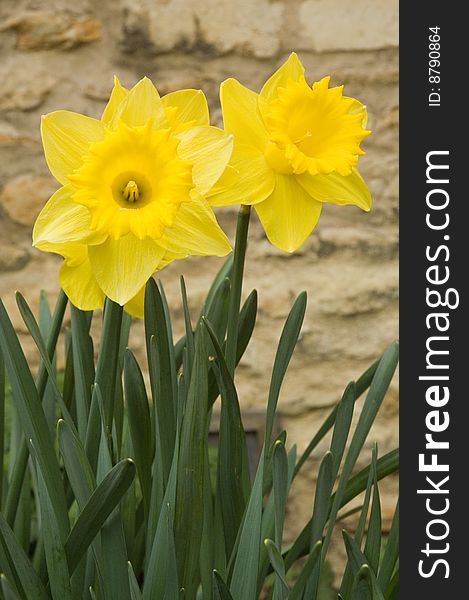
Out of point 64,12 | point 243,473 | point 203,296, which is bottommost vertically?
point 243,473

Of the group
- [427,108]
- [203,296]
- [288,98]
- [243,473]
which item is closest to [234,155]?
[288,98]

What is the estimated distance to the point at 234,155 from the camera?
634 mm

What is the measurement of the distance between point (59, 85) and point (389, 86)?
0.69m

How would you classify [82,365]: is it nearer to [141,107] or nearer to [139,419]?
[139,419]

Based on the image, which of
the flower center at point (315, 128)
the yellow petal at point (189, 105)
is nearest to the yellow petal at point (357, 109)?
the flower center at point (315, 128)

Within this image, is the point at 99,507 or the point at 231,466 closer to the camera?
the point at 99,507

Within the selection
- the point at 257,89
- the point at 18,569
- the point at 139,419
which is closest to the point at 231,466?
the point at 139,419

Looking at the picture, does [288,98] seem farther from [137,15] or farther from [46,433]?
[137,15]

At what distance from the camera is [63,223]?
609 millimetres

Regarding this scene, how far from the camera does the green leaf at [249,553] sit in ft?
2.25

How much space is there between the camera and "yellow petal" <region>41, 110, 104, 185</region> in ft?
2.01

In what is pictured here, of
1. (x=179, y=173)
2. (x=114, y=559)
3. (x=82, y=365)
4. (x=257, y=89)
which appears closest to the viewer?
(x=179, y=173)

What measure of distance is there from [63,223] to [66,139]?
0.06 meters

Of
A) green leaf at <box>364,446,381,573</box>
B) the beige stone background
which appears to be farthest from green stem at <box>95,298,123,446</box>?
the beige stone background
